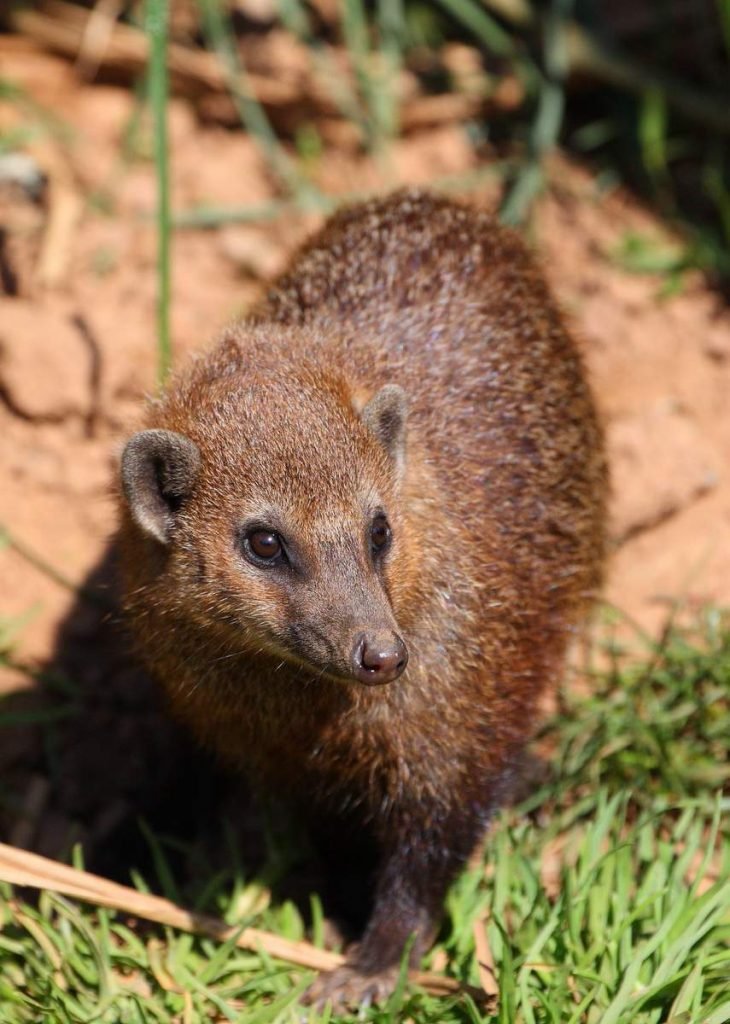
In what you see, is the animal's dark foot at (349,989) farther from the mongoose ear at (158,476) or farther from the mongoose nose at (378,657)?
the mongoose ear at (158,476)

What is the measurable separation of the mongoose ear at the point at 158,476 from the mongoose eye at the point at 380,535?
50cm

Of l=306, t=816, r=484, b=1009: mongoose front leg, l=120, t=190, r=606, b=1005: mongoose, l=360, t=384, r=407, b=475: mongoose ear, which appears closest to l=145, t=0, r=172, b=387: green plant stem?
l=120, t=190, r=606, b=1005: mongoose

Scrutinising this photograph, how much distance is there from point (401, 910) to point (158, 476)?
1602mm

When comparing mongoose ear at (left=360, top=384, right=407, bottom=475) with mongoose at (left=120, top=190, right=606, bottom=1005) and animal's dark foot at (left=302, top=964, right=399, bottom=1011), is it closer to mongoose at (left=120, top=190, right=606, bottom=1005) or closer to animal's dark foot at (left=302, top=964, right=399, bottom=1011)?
mongoose at (left=120, top=190, right=606, bottom=1005)

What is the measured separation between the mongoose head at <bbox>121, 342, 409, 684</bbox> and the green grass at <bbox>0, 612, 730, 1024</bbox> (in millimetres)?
1081

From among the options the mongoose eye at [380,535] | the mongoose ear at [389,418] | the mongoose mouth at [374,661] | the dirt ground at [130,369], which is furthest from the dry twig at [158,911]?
the mongoose ear at [389,418]

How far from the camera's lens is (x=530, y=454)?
4.25 m

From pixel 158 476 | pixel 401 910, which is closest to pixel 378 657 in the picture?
pixel 158 476

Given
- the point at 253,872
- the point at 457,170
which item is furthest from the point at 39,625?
the point at 457,170

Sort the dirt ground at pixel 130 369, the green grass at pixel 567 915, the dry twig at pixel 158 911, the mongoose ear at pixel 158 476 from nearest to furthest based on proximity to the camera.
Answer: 1. the mongoose ear at pixel 158 476
2. the green grass at pixel 567 915
3. the dry twig at pixel 158 911
4. the dirt ground at pixel 130 369

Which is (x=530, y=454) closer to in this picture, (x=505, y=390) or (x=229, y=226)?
(x=505, y=390)

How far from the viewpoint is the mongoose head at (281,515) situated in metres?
3.16

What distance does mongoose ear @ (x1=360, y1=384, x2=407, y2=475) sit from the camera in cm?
346

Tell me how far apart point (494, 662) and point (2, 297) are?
125 inches
